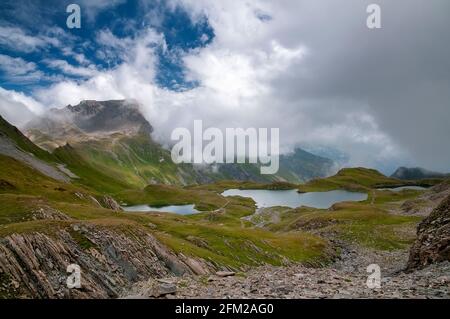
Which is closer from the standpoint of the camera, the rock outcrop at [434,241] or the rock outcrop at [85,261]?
the rock outcrop at [85,261]

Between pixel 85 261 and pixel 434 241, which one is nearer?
pixel 85 261

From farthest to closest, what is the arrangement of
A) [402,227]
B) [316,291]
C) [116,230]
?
[402,227]
[116,230]
[316,291]

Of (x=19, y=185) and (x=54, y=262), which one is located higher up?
(x=19, y=185)

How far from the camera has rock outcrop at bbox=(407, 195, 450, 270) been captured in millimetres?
43250

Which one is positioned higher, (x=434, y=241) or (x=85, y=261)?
(x=434, y=241)

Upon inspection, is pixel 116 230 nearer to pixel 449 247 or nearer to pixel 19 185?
pixel 449 247

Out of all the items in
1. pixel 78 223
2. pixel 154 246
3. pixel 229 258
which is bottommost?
pixel 229 258

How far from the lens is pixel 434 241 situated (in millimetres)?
45781

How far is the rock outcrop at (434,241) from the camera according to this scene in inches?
1703

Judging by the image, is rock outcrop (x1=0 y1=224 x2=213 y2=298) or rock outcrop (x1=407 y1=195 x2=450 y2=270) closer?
rock outcrop (x1=0 y1=224 x2=213 y2=298)

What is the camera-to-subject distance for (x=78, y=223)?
4947cm

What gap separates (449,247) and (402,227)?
7556 centimetres
